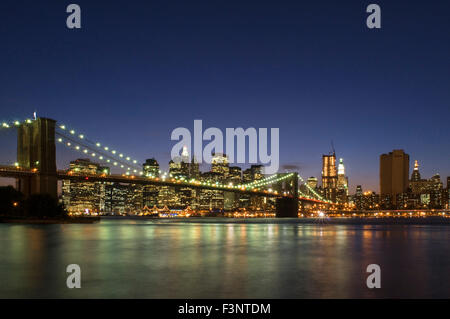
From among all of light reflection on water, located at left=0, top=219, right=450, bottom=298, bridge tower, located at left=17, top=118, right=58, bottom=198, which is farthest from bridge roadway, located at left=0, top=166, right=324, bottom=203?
light reflection on water, located at left=0, top=219, right=450, bottom=298

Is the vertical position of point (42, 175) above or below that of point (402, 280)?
above

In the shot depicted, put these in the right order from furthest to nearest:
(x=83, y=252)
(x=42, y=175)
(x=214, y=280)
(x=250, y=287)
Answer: (x=42, y=175), (x=83, y=252), (x=214, y=280), (x=250, y=287)

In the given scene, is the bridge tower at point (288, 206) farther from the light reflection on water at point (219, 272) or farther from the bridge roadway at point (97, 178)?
the light reflection on water at point (219, 272)

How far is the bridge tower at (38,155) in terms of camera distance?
2191 inches

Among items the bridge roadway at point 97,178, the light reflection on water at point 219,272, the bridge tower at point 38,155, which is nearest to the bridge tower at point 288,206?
the bridge roadway at point 97,178

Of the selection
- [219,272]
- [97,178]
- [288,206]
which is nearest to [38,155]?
[97,178]

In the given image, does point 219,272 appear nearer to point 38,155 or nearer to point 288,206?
point 38,155

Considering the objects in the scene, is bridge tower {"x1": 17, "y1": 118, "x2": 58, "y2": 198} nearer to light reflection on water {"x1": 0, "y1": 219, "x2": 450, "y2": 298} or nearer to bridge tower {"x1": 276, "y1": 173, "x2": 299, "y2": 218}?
light reflection on water {"x1": 0, "y1": 219, "x2": 450, "y2": 298}
